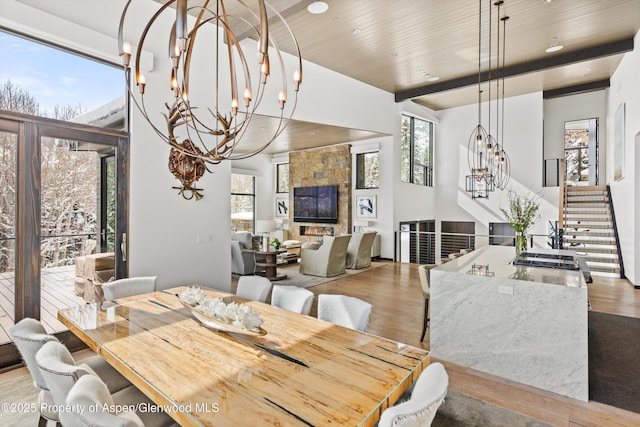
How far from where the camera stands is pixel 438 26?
16.9ft

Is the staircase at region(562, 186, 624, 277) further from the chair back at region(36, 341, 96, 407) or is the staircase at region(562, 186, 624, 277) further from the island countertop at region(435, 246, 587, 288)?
the chair back at region(36, 341, 96, 407)

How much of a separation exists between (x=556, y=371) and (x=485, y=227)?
299 inches

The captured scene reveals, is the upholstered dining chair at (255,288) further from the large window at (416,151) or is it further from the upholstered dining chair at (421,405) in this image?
the large window at (416,151)

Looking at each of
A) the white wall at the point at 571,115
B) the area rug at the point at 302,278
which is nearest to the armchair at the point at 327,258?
the area rug at the point at 302,278

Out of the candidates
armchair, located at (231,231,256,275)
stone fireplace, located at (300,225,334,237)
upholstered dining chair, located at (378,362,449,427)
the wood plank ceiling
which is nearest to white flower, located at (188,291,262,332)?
upholstered dining chair, located at (378,362,449,427)

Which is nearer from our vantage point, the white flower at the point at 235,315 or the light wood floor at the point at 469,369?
the white flower at the point at 235,315

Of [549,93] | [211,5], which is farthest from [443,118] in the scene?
[211,5]

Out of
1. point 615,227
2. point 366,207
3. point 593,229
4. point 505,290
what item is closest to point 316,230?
point 366,207

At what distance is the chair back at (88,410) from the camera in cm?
104

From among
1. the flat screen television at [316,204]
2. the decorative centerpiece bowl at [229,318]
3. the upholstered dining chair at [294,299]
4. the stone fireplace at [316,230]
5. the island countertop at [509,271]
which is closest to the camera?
the decorative centerpiece bowl at [229,318]

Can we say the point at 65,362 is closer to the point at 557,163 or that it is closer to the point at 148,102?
the point at 148,102

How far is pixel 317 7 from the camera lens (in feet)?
14.9

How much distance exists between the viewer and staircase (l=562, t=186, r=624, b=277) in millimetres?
6832

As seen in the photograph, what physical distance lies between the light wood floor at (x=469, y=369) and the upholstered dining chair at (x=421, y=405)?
1632 millimetres
